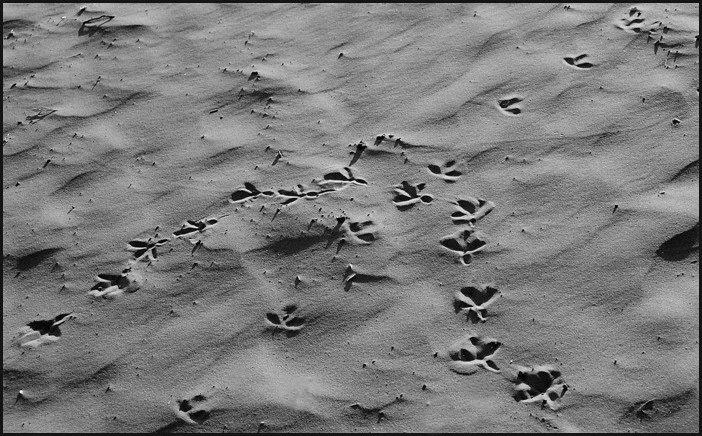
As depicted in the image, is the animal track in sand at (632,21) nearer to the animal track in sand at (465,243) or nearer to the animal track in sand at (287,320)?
the animal track in sand at (465,243)

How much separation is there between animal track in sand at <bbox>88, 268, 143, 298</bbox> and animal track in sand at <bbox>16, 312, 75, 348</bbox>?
5.1 inches

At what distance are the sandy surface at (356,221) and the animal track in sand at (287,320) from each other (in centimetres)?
1

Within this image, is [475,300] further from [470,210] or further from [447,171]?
[447,171]

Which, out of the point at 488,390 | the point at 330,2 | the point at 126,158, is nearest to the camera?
the point at 488,390

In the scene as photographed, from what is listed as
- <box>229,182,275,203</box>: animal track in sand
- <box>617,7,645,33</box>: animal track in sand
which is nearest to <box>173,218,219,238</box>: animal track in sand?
<box>229,182,275,203</box>: animal track in sand

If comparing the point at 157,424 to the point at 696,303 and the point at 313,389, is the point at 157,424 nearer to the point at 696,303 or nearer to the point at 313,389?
the point at 313,389

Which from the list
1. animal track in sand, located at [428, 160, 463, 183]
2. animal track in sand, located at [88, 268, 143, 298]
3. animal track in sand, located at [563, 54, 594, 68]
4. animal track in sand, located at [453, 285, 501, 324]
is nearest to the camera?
animal track in sand, located at [453, 285, 501, 324]

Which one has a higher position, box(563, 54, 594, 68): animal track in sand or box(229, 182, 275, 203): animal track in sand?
box(563, 54, 594, 68): animal track in sand

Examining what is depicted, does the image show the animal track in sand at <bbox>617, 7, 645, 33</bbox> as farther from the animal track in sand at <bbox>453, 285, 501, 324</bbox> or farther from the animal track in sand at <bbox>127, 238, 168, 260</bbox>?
the animal track in sand at <bbox>127, 238, 168, 260</bbox>

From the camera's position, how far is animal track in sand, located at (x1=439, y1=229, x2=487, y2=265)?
2.73 metres

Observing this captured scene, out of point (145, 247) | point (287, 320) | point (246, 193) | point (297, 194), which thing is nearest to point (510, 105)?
point (297, 194)

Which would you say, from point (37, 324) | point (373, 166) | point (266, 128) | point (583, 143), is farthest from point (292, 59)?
point (37, 324)

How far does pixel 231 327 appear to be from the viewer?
2.61 meters

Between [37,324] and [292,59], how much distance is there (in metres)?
1.69
